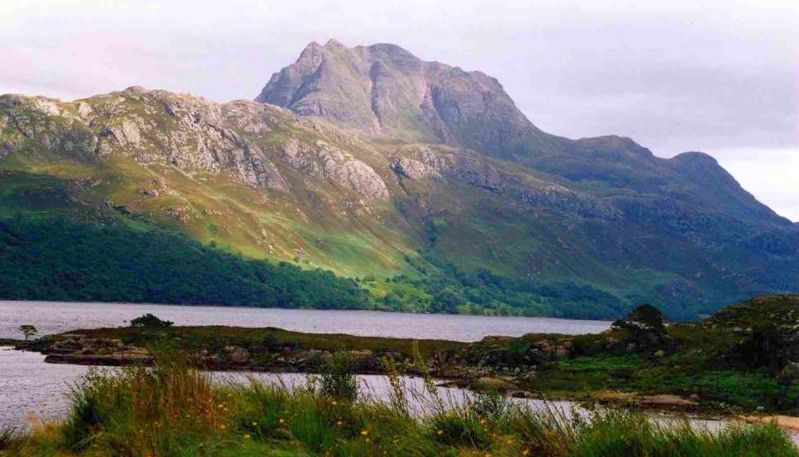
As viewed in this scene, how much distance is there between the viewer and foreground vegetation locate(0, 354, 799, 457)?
1367cm

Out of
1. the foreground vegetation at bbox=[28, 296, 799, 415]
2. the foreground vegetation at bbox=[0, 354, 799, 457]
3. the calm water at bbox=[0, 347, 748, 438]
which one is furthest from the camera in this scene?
the foreground vegetation at bbox=[28, 296, 799, 415]

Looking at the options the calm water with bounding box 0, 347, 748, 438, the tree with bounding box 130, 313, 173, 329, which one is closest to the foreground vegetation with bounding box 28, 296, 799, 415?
the tree with bounding box 130, 313, 173, 329

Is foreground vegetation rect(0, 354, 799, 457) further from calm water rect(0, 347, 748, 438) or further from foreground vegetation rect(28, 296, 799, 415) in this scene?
foreground vegetation rect(28, 296, 799, 415)

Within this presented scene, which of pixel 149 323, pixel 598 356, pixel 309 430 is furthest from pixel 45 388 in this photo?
pixel 149 323

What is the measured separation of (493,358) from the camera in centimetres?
8075

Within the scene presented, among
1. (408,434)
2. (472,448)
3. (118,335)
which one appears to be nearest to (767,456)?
(472,448)

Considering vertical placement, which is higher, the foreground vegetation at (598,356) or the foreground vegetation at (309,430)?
the foreground vegetation at (309,430)

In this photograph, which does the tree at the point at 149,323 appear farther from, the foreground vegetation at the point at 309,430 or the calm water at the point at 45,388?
the foreground vegetation at the point at 309,430

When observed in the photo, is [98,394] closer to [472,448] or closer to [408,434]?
[408,434]

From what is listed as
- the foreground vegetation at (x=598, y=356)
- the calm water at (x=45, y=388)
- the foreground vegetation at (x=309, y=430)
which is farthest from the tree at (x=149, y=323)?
the foreground vegetation at (x=309, y=430)

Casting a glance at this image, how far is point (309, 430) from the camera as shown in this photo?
15.5 m

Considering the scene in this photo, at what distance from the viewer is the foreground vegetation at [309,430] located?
13.7 m

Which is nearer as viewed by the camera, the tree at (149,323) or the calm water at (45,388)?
the calm water at (45,388)

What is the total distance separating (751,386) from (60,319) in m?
142
